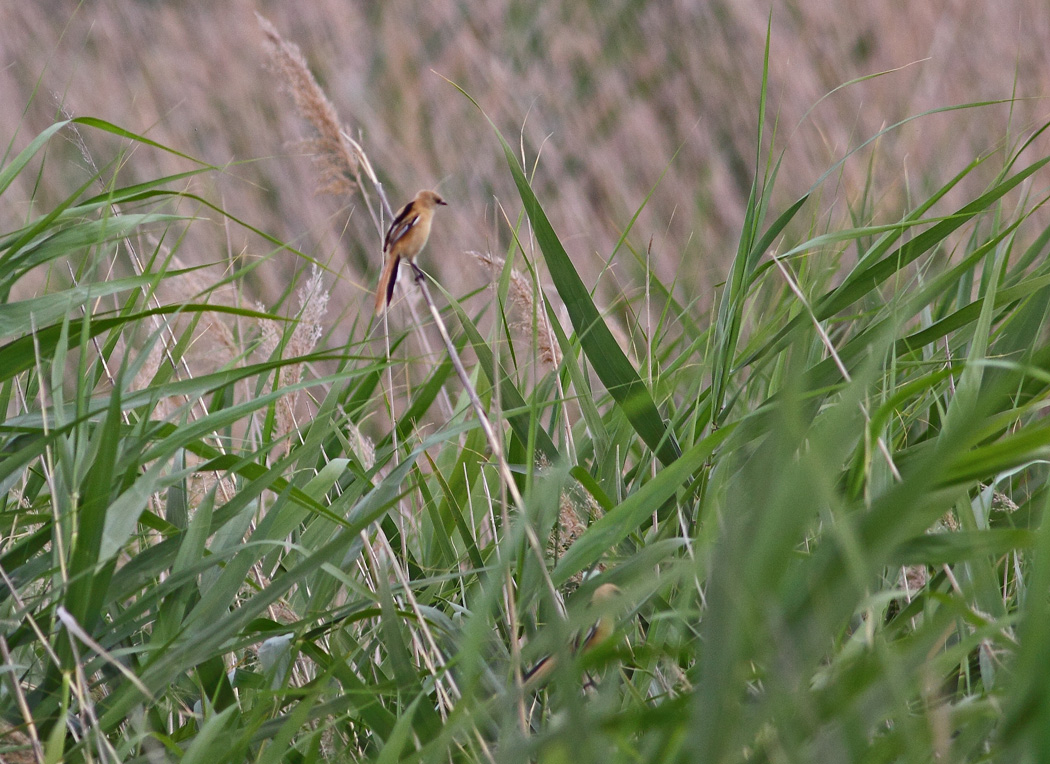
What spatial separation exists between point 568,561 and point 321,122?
0.46 m

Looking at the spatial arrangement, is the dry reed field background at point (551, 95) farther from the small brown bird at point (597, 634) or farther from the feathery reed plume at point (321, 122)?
the small brown bird at point (597, 634)

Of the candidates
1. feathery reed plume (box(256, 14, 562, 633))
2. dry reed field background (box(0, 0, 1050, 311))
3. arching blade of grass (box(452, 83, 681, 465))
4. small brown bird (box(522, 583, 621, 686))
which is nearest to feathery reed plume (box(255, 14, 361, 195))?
feathery reed plume (box(256, 14, 562, 633))

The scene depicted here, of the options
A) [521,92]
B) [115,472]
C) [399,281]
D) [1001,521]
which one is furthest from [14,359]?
[521,92]

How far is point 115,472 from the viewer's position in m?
0.82

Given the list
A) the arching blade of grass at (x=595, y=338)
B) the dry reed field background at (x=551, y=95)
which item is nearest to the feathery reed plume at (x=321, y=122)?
the arching blade of grass at (x=595, y=338)

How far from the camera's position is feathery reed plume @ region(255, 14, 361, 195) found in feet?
2.76

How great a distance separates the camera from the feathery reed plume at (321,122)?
0.84 m

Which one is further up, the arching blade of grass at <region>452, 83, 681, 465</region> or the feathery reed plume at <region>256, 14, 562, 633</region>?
the feathery reed plume at <region>256, 14, 562, 633</region>

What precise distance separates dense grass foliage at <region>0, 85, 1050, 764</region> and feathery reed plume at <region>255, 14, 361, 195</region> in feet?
0.30

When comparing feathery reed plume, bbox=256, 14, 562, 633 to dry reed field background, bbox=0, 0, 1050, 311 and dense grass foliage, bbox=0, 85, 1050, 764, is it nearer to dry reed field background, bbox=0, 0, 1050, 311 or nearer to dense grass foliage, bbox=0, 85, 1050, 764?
dense grass foliage, bbox=0, 85, 1050, 764

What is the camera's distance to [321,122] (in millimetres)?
857

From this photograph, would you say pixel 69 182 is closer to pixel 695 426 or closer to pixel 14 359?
pixel 14 359

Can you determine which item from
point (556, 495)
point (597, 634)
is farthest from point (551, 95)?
point (597, 634)

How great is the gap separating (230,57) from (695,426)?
2292mm
